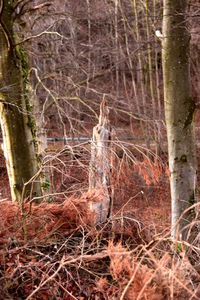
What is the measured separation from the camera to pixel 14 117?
6.10m

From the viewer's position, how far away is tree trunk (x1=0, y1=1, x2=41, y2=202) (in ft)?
19.8

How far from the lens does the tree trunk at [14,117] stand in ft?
19.8

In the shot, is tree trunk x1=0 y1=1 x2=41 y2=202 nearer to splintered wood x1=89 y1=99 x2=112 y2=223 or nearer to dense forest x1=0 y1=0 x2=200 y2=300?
dense forest x1=0 y1=0 x2=200 y2=300

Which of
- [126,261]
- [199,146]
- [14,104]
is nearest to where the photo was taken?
[126,261]

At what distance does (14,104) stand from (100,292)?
3.85 metres

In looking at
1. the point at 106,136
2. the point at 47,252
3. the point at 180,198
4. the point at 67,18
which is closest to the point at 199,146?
the point at 67,18

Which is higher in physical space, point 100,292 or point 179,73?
point 179,73

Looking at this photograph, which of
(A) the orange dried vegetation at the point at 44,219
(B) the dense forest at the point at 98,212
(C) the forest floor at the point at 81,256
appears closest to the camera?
(C) the forest floor at the point at 81,256

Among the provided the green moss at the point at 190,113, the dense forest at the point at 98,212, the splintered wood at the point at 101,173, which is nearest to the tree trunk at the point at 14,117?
the dense forest at the point at 98,212

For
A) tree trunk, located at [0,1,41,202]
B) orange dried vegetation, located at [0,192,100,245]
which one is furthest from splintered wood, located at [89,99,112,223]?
tree trunk, located at [0,1,41,202]

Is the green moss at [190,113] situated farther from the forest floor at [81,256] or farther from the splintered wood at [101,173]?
the forest floor at [81,256]

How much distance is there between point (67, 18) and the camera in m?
7.78

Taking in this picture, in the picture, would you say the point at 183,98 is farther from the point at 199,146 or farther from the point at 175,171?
the point at 199,146

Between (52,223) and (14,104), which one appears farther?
(14,104)
